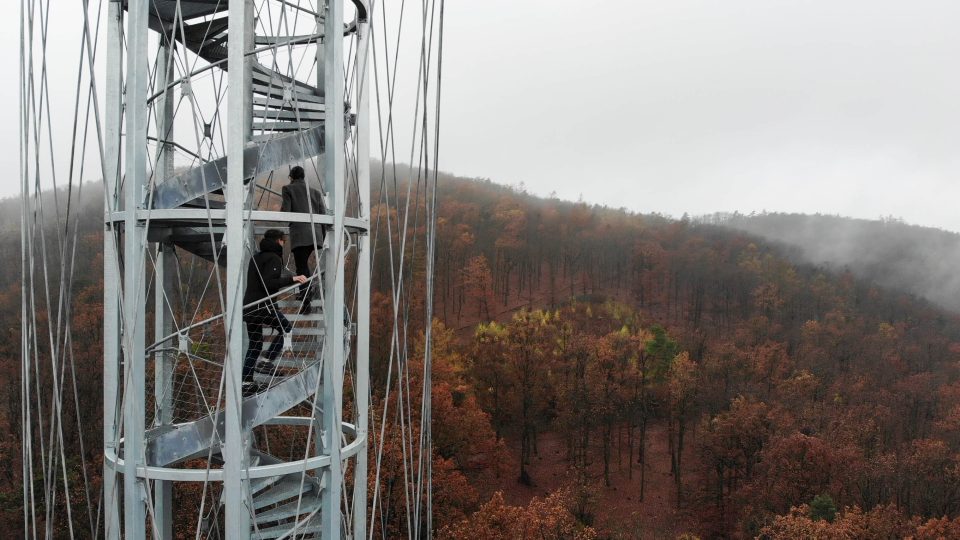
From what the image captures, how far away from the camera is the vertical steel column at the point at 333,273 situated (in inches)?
286

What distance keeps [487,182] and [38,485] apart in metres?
111

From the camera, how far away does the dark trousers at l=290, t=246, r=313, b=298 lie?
8.27 metres

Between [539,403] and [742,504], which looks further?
[539,403]

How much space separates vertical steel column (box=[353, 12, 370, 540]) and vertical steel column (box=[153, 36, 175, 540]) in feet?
6.22

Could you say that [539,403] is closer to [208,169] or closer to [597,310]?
[597,310]

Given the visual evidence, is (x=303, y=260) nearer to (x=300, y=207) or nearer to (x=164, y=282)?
(x=300, y=207)

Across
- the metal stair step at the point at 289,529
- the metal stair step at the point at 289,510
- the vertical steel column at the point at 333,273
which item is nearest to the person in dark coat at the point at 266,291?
the vertical steel column at the point at 333,273

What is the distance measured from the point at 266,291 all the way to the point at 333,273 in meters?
0.78

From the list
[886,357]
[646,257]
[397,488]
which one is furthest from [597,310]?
[397,488]

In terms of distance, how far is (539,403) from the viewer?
52.0 metres

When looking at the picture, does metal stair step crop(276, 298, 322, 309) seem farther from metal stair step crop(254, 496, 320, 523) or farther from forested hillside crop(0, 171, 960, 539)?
forested hillside crop(0, 171, 960, 539)

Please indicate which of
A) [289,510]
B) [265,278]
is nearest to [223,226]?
[265,278]

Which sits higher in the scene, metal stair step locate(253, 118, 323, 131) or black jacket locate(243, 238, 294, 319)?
metal stair step locate(253, 118, 323, 131)

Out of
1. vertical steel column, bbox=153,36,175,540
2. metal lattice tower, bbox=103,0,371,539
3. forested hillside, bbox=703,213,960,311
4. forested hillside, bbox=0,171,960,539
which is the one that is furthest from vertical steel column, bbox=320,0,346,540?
forested hillside, bbox=703,213,960,311
